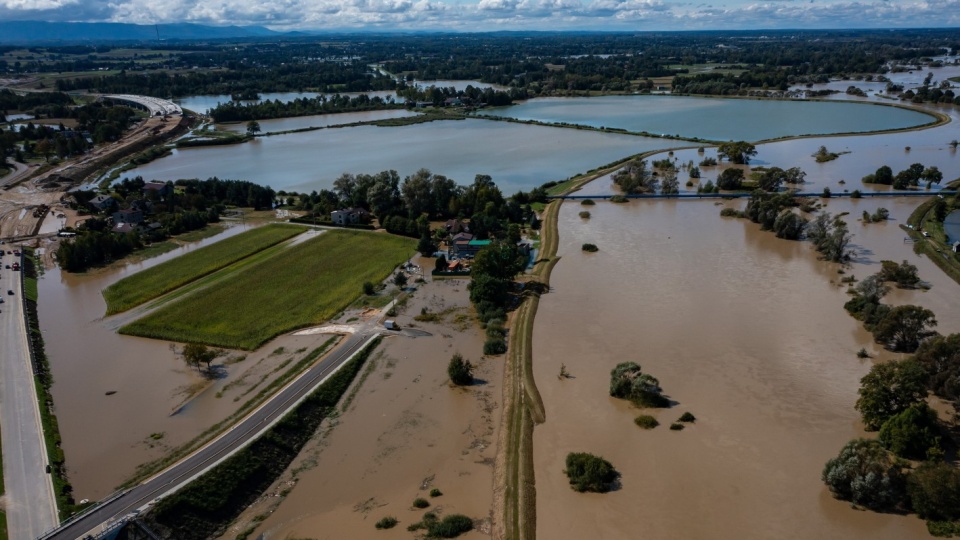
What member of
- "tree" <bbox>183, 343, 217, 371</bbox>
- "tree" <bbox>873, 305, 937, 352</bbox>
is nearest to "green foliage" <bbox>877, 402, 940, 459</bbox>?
"tree" <bbox>873, 305, 937, 352</bbox>

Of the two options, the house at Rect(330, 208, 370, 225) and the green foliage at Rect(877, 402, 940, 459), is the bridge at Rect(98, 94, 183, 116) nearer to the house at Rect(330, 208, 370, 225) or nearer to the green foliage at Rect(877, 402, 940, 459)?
the house at Rect(330, 208, 370, 225)

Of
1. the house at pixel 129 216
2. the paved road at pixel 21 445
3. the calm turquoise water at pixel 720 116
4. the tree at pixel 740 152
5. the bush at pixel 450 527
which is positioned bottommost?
the bush at pixel 450 527

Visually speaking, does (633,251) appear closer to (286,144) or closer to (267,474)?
(267,474)

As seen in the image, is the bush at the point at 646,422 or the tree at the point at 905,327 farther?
the tree at the point at 905,327

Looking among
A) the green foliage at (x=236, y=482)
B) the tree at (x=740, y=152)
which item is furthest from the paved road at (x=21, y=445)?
the tree at (x=740, y=152)

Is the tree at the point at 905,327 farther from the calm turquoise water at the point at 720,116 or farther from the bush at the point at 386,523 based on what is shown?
the calm turquoise water at the point at 720,116

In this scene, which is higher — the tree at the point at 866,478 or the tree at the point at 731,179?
the tree at the point at 731,179

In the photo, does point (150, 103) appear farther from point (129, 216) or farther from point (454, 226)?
point (454, 226)

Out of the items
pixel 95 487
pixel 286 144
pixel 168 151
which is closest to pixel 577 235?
pixel 95 487
